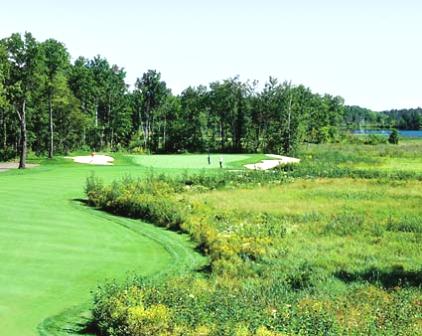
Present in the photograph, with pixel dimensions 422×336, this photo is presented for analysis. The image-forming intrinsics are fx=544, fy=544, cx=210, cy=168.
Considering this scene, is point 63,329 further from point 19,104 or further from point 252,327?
point 19,104

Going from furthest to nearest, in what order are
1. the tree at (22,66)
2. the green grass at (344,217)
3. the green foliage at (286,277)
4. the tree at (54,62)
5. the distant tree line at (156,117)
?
the distant tree line at (156,117) < the tree at (54,62) < the tree at (22,66) < the green grass at (344,217) < the green foliage at (286,277)

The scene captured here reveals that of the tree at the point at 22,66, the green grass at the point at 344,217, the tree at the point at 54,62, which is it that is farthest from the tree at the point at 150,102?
the green grass at the point at 344,217

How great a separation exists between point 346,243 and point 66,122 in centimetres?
7008

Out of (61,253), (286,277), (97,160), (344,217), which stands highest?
(97,160)

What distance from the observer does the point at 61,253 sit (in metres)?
22.1

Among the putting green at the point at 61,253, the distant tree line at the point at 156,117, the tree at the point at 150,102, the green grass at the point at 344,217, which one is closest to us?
the putting green at the point at 61,253

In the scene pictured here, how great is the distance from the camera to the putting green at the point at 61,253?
16.4 meters

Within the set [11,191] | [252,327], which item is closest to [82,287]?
[252,327]

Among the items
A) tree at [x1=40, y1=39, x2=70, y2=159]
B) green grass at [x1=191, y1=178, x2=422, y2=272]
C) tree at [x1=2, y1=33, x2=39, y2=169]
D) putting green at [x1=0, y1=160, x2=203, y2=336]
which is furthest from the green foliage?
tree at [x1=40, y1=39, x2=70, y2=159]

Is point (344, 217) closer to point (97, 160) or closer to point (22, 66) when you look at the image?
point (22, 66)

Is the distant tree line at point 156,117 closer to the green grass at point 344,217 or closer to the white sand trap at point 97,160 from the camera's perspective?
the white sand trap at point 97,160

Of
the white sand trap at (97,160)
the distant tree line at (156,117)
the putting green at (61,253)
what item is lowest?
the putting green at (61,253)

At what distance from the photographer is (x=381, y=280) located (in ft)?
61.9

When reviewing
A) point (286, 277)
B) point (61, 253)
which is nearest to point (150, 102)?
point (61, 253)
